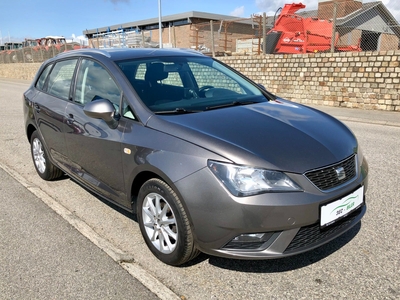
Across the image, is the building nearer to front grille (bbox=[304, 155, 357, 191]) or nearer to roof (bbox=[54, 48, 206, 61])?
roof (bbox=[54, 48, 206, 61])

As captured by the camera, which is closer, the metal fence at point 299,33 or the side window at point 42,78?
the side window at point 42,78

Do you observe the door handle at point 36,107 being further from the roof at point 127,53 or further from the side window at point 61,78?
the roof at point 127,53

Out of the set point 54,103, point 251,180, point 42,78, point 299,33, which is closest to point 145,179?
point 251,180

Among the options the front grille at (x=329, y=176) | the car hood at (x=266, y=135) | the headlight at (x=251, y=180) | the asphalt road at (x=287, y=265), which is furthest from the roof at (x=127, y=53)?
the front grille at (x=329, y=176)

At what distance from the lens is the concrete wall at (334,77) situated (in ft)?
34.8

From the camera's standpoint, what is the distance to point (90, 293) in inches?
101

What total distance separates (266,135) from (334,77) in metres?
10.1

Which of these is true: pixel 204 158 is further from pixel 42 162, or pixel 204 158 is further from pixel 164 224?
pixel 42 162

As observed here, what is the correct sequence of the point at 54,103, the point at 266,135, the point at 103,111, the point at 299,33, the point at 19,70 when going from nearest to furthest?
1. the point at 266,135
2. the point at 103,111
3. the point at 54,103
4. the point at 299,33
5. the point at 19,70

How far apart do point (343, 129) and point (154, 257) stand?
1.96 metres

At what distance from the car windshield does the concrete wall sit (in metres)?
8.05

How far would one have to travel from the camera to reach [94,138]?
3432 millimetres

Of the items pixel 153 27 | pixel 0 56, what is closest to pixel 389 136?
pixel 153 27

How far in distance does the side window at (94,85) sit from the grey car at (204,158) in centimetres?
1
